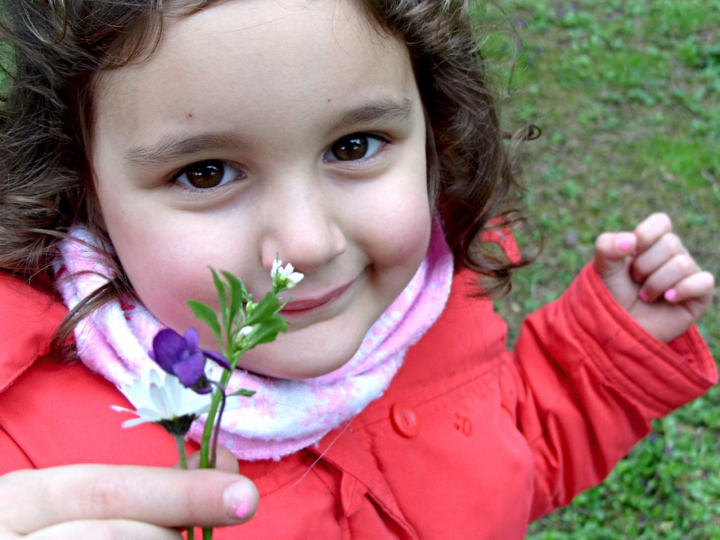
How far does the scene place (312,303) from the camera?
1.41 metres

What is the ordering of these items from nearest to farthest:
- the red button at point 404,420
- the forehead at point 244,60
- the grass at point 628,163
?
1. the forehead at point 244,60
2. the red button at point 404,420
3. the grass at point 628,163

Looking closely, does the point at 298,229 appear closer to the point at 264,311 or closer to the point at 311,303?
the point at 311,303

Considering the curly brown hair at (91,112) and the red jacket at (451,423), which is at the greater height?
the curly brown hair at (91,112)

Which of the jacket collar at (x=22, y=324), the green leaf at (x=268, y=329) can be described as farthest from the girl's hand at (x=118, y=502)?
the jacket collar at (x=22, y=324)

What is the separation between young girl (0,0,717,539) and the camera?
47.8 inches

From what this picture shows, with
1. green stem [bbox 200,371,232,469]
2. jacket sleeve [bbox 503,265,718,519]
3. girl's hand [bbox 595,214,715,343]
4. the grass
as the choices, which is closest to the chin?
green stem [bbox 200,371,232,469]

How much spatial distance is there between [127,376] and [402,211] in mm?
627

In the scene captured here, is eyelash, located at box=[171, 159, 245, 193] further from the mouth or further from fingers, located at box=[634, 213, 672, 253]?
fingers, located at box=[634, 213, 672, 253]

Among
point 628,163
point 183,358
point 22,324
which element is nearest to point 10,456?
point 22,324

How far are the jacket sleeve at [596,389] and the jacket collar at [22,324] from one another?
122 centimetres

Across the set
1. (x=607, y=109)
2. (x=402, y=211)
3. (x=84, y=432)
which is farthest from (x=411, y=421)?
(x=607, y=109)

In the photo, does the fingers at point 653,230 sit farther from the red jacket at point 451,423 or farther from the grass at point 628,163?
the grass at point 628,163

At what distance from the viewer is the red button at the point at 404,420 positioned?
1.79 meters

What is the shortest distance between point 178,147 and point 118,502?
0.56 meters
